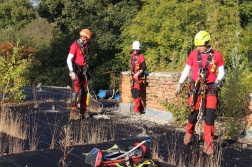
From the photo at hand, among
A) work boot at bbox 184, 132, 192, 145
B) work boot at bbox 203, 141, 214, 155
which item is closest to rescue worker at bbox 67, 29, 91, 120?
work boot at bbox 184, 132, 192, 145

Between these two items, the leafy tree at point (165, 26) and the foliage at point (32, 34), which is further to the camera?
the foliage at point (32, 34)

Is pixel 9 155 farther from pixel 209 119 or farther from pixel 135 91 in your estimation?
pixel 135 91

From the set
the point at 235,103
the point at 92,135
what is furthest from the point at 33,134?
the point at 235,103

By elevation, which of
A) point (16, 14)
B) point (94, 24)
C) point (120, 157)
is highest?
point (16, 14)

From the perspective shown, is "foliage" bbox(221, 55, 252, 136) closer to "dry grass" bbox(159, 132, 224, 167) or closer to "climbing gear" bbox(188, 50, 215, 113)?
"dry grass" bbox(159, 132, 224, 167)

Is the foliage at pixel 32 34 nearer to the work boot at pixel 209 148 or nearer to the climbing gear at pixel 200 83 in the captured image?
the climbing gear at pixel 200 83

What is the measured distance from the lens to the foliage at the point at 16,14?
4397 centimetres

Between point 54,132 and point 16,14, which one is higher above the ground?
point 16,14

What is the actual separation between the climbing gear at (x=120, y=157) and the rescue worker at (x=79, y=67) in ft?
11.0

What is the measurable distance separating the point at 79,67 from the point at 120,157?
3926 mm

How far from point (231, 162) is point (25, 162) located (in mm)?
3395

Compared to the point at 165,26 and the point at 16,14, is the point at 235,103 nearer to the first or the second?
the point at 165,26

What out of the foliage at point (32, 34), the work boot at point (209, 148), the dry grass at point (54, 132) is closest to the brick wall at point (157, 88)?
the work boot at point (209, 148)

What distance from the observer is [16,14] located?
4412cm
